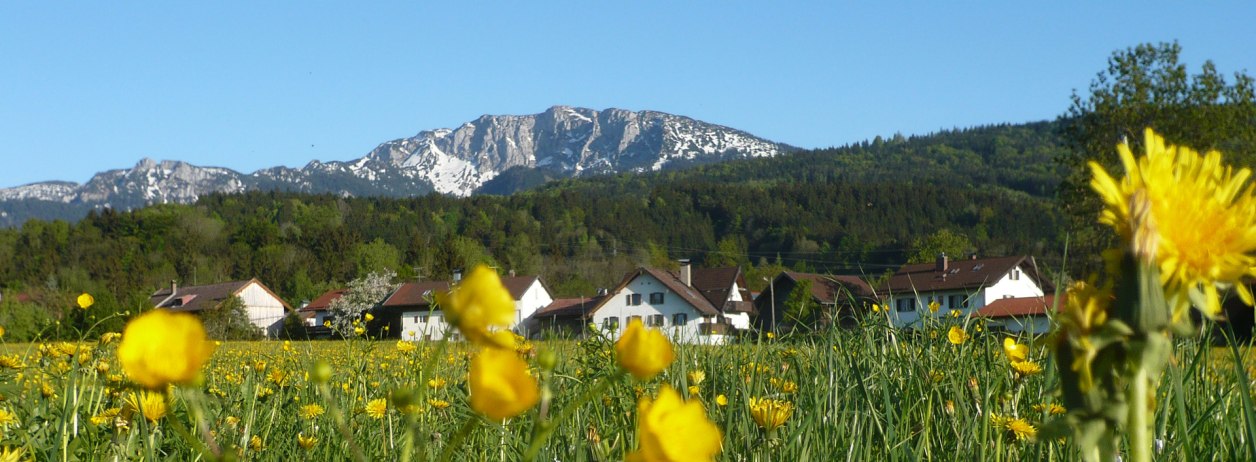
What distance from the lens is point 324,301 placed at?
7481 cm

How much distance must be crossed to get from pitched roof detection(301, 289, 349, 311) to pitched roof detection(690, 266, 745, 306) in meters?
25.5

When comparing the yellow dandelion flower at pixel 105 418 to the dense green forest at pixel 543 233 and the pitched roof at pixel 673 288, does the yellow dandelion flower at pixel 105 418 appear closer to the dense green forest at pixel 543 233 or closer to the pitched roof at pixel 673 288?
the pitched roof at pixel 673 288

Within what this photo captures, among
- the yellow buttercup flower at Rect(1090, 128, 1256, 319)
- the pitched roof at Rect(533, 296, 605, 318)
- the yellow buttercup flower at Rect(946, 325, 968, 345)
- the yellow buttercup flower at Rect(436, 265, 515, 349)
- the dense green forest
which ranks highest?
the dense green forest

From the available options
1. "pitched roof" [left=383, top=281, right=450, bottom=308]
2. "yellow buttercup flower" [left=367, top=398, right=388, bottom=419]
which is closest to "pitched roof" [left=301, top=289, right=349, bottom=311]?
"pitched roof" [left=383, top=281, right=450, bottom=308]

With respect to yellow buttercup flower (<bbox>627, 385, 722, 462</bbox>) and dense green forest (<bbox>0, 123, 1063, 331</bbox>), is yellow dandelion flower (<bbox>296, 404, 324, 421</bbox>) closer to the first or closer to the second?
yellow buttercup flower (<bbox>627, 385, 722, 462</bbox>)

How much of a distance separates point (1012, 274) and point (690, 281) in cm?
2007

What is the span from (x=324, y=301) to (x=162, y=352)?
255 feet

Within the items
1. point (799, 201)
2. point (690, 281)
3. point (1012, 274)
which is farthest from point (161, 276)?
point (799, 201)

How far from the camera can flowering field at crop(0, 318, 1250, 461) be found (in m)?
1.73

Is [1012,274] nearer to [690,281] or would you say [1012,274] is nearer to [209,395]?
[690,281]

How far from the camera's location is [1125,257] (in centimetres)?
56

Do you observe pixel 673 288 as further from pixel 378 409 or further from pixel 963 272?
pixel 378 409

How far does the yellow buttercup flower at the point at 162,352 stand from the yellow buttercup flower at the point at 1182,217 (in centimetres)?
48

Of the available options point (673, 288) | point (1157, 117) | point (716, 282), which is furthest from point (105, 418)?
point (716, 282)
